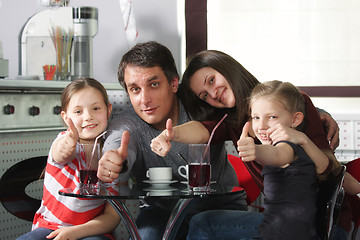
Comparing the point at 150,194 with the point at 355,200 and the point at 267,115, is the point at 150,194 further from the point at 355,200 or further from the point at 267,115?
the point at 355,200

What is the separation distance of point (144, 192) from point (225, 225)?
1.23 feet

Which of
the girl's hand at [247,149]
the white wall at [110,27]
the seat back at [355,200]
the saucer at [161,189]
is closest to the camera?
the girl's hand at [247,149]

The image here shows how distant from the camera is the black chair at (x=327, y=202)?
1740 millimetres

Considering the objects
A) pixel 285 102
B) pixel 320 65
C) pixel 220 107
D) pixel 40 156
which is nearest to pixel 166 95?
pixel 220 107

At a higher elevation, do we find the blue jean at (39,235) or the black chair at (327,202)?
the black chair at (327,202)

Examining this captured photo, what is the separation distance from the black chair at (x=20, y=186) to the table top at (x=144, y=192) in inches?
29.7

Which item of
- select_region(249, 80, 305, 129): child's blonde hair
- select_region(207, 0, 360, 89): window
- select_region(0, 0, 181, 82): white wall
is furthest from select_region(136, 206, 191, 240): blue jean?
select_region(207, 0, 360, 89): window

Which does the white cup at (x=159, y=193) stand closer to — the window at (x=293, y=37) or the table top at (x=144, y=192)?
the table top at (x=144, y=192)

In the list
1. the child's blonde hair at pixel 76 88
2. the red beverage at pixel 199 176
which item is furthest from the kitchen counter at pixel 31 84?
the red beverage at pixel 199 176

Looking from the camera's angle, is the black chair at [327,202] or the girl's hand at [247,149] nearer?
the girl's hand at [247,149]

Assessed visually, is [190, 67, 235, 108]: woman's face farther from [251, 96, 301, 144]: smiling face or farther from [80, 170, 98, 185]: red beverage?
[80, 170, 98, 185]: red beverage

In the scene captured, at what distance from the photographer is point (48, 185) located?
2094 mm

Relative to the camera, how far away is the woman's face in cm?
228

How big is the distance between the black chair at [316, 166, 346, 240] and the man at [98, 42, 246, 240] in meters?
0.56
